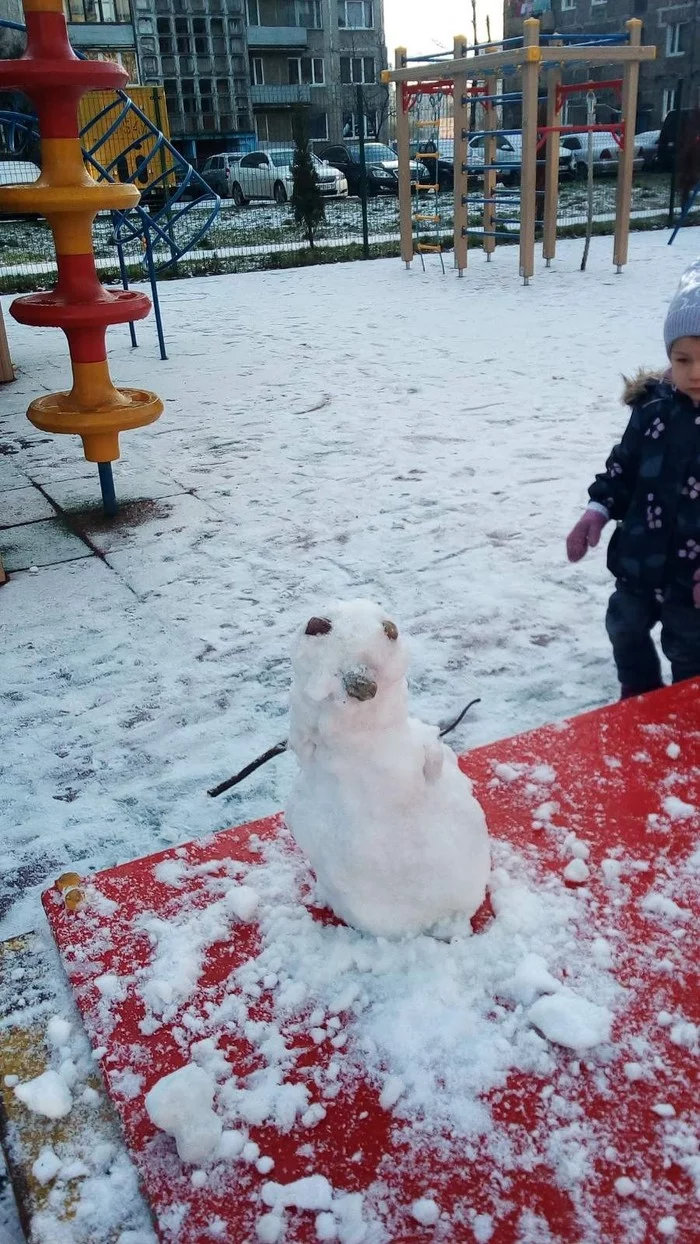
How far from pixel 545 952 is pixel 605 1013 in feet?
0.43

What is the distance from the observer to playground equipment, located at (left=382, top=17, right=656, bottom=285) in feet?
25.8

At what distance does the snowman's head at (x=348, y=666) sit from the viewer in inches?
49.1

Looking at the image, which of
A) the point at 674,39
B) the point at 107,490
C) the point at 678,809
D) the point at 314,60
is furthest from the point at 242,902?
the point at 314,60

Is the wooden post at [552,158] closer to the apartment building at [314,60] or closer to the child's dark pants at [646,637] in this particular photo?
the child's dark pants at [646,637]

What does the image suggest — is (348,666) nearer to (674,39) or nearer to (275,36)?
(674,39)

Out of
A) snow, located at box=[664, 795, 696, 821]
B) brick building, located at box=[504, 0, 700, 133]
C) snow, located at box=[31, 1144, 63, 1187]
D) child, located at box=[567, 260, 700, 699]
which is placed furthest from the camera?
brick building, located at box=[504, 0, 700, 133]

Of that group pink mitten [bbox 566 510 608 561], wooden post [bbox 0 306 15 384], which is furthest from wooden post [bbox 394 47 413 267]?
pink mitten [bbox 566 510 608 561]

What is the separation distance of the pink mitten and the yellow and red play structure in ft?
6.09

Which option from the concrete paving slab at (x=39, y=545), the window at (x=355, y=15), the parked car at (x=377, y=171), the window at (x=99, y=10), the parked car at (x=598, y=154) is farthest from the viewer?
the window at (x=355, y=15)

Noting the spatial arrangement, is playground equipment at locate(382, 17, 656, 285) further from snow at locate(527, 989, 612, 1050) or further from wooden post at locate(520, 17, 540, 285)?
snow at locate(527, 989, 612, 1050)

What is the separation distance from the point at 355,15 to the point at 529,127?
120ft

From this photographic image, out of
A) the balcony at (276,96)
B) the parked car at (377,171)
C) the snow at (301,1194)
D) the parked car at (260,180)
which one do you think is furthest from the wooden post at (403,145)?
the balcony at (276,96)

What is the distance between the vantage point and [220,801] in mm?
2086

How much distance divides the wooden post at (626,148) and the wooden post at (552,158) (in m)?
0.58
